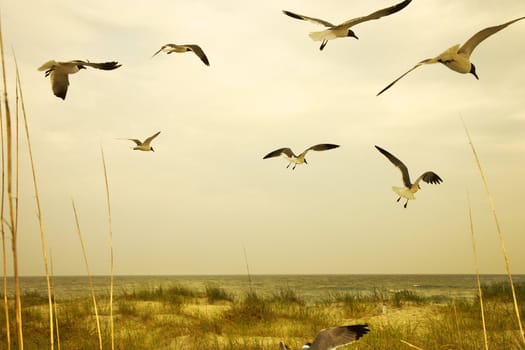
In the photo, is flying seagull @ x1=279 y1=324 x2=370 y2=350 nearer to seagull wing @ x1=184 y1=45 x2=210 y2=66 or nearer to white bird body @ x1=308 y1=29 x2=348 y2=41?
white bird body @ x1=308 y1=29 x2=348 y2=41

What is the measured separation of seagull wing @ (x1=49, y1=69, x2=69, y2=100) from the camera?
3990 mm

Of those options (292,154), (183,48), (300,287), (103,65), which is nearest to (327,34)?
(183,48)

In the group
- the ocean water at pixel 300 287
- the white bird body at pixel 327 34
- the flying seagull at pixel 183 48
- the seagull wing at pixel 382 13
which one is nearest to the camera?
the seagull wing at pixel 382 13

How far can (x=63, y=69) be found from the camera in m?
3.99

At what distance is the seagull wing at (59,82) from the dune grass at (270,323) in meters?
3.20

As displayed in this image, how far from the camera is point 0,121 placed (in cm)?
245

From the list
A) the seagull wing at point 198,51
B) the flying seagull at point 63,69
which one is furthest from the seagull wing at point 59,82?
the seagull wing at point 198,51

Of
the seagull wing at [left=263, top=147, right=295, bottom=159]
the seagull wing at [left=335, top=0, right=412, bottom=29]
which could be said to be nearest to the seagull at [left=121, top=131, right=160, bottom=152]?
the seagull wing at [left=263, top=147, right=295, bottom=159]

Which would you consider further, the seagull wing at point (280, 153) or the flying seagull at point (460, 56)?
the seagull wing at point (280, 153)

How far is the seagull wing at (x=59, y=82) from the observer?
3990 millimetres

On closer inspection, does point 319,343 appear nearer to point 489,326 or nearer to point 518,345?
point 518,345

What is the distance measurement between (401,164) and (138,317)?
601 cm

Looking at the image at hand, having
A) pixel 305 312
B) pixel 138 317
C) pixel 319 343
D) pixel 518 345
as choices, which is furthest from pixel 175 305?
pixel 319 343

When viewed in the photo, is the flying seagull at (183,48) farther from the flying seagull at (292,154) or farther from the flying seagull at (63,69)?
the flying seagull at (292,154)
